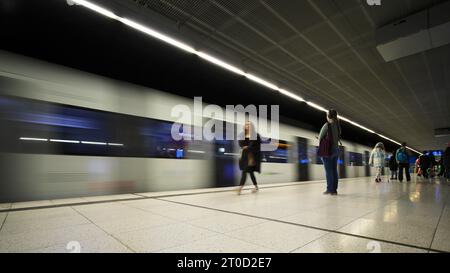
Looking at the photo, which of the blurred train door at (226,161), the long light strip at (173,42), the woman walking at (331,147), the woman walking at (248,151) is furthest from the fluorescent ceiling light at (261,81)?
the woman walking at (331,147)

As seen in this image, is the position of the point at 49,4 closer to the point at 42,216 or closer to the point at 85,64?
the point at 85,64

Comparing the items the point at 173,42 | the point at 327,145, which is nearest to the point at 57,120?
the point at 173,42

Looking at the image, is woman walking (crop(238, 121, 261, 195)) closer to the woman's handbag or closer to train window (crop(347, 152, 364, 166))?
the woman's handbag

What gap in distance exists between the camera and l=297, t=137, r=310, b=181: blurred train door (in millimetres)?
9992

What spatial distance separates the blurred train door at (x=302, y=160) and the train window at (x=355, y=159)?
20.2ft

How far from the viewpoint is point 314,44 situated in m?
5.25

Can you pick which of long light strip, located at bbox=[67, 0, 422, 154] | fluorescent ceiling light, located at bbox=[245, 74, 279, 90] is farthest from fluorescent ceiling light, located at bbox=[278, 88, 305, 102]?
fluorescent ceiling light, located at bbox=[245, 74, 279, 90]

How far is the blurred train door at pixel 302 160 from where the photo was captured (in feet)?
32.8

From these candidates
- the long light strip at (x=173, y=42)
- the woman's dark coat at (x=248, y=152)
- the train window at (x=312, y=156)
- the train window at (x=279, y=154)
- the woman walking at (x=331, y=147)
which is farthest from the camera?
the train window at (x=312, y=156)

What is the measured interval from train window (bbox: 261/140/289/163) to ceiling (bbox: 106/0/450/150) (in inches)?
77.9

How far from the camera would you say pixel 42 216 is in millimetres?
2600

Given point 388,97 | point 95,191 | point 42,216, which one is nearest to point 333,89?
point 388,97

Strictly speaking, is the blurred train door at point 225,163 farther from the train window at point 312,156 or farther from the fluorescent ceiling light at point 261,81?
the train window at point 312,156
